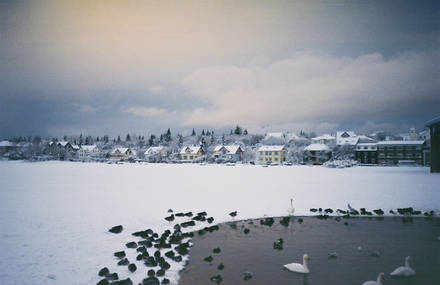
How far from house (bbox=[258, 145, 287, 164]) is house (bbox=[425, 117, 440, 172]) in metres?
55.3

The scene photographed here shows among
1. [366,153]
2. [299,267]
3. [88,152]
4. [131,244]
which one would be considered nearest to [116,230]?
[131,244]

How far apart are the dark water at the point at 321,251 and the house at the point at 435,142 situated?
2534 centimetres

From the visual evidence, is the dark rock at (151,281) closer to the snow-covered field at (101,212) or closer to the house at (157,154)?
the snow-covered field at (101,212)

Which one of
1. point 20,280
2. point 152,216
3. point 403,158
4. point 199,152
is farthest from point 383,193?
point 199,152

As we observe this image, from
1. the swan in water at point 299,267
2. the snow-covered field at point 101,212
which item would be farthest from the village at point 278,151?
the swan in water at point 299,267

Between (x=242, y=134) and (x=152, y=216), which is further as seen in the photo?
(x=242, y=134)

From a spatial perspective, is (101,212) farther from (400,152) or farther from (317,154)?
(400,152)

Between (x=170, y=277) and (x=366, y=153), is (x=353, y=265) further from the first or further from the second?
(x=366, y=153)

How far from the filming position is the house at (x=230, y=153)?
94881 mm

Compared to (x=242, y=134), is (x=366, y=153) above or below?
below

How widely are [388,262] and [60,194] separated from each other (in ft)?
68.4

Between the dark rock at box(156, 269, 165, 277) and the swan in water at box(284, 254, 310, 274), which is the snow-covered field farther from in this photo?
the swan in water at box(284, 254, 310, 274)

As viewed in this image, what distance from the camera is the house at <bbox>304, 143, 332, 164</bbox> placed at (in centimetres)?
8162

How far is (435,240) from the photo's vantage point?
1143cm
